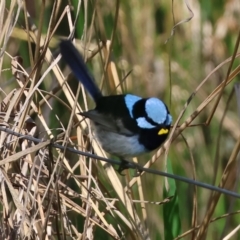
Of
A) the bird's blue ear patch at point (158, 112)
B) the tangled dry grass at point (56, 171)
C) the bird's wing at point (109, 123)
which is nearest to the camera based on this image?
the tangled dry grass at point (56, 171)

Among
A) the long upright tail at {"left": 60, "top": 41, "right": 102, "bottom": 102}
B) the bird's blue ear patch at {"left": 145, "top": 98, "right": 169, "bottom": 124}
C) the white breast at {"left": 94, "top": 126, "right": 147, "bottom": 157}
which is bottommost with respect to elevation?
the white breast at {"left": 94, "top": 126, "right": 147, "bottom": 157}

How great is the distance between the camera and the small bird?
1.71 metres

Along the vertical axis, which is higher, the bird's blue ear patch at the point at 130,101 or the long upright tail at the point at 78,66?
the long upright tail at the point at 78,66

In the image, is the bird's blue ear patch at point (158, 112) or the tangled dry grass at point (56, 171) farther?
the bird's blue ear patch at point (158, 112)

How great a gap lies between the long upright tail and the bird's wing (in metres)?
0.08

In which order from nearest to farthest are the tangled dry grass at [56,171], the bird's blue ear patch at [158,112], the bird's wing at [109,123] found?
the tangled dry grass at [56,171], the bird's blue ear patch at [158,112], the bird's wing at [109,123]

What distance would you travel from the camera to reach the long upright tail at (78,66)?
Result: 178 cm

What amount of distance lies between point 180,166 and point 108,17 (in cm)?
64

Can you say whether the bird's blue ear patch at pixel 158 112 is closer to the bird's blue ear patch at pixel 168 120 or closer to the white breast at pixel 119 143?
the bird's blue ear patch at pixel 168 120

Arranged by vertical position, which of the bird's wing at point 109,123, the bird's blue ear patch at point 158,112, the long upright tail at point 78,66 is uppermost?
the long upright tail at point 78,66

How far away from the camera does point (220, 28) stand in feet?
8.79

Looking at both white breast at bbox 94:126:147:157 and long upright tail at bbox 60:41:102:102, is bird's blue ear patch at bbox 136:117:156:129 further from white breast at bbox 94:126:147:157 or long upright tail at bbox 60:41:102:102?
long upright tail at bbox 60:41:102:102

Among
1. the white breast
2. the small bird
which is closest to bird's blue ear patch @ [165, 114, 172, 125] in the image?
the small bird

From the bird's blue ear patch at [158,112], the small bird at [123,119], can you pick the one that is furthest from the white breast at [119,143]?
the bird's blue ear patch at [158,112]
